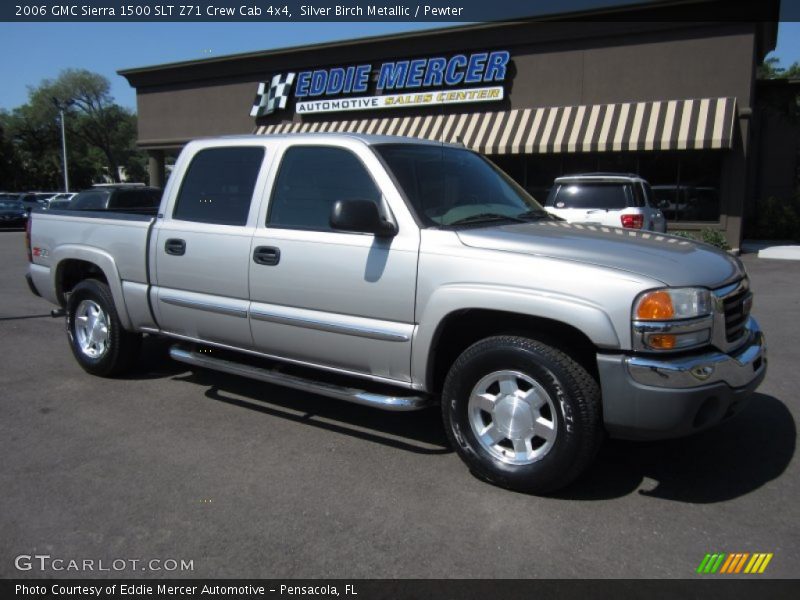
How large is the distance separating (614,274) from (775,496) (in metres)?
1.54

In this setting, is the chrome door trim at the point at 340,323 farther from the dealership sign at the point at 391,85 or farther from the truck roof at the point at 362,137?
the dealership sign at the point at 391,85

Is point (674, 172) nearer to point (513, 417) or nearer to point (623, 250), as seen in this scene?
point (623, 250)

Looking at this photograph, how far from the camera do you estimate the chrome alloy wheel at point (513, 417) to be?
11.7 feet

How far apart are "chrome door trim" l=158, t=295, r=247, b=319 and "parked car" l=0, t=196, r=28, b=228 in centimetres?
2808

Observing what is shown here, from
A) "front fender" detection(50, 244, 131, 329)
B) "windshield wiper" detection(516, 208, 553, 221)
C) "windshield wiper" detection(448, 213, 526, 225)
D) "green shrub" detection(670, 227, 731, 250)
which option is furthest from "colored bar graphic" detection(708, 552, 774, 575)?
"green shrub" detection(670, 227, 731, 250)

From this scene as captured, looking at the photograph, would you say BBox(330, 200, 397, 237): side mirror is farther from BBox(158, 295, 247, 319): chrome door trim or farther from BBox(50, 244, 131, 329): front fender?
BBox(50, 244, 131, 329): front fender

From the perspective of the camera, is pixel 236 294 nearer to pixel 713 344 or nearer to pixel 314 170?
pixel 314 170

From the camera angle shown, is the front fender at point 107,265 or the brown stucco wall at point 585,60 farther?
the brown stucco wall at point 585,60

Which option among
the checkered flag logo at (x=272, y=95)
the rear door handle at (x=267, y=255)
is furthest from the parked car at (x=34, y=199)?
the rear door handle at (x=267, y=255)

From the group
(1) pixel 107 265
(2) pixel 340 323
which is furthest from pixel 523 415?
(1) pixel 107 265

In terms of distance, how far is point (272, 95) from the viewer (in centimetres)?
2216

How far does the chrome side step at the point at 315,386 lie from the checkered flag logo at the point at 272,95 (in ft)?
59.3

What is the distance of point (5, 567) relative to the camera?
118 inches

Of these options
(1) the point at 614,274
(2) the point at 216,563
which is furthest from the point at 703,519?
(2) the point at 216,563
